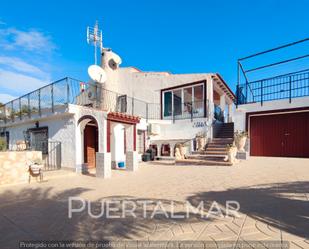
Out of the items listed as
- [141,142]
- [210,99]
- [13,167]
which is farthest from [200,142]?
[13,167]

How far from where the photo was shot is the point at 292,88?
11273mm

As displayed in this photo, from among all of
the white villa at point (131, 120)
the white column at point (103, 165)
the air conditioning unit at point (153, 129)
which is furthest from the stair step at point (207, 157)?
the white column at point (103, 165)

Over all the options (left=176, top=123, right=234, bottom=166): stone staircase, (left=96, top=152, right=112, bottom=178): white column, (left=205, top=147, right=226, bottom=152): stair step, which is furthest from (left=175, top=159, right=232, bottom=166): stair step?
(left=96, top=152, right=112, bottom=178): white column

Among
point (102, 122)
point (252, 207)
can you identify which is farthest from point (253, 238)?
point (102, 122)

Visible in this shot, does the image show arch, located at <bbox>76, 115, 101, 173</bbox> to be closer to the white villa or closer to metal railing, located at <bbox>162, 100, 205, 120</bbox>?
the white villa

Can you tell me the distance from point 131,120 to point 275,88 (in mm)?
8346

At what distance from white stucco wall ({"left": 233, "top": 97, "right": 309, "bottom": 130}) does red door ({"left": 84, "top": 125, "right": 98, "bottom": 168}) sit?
8422mm

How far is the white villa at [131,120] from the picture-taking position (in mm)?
9820

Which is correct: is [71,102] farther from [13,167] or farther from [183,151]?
[183,151]

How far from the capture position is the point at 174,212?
4.17 m

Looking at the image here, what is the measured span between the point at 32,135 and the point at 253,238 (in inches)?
507

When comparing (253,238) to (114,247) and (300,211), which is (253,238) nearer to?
(300,211)

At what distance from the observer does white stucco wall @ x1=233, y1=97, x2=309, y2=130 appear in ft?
36.1

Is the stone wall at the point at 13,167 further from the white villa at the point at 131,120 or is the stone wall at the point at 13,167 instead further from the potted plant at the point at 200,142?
the potted plant at the point at 200,142
